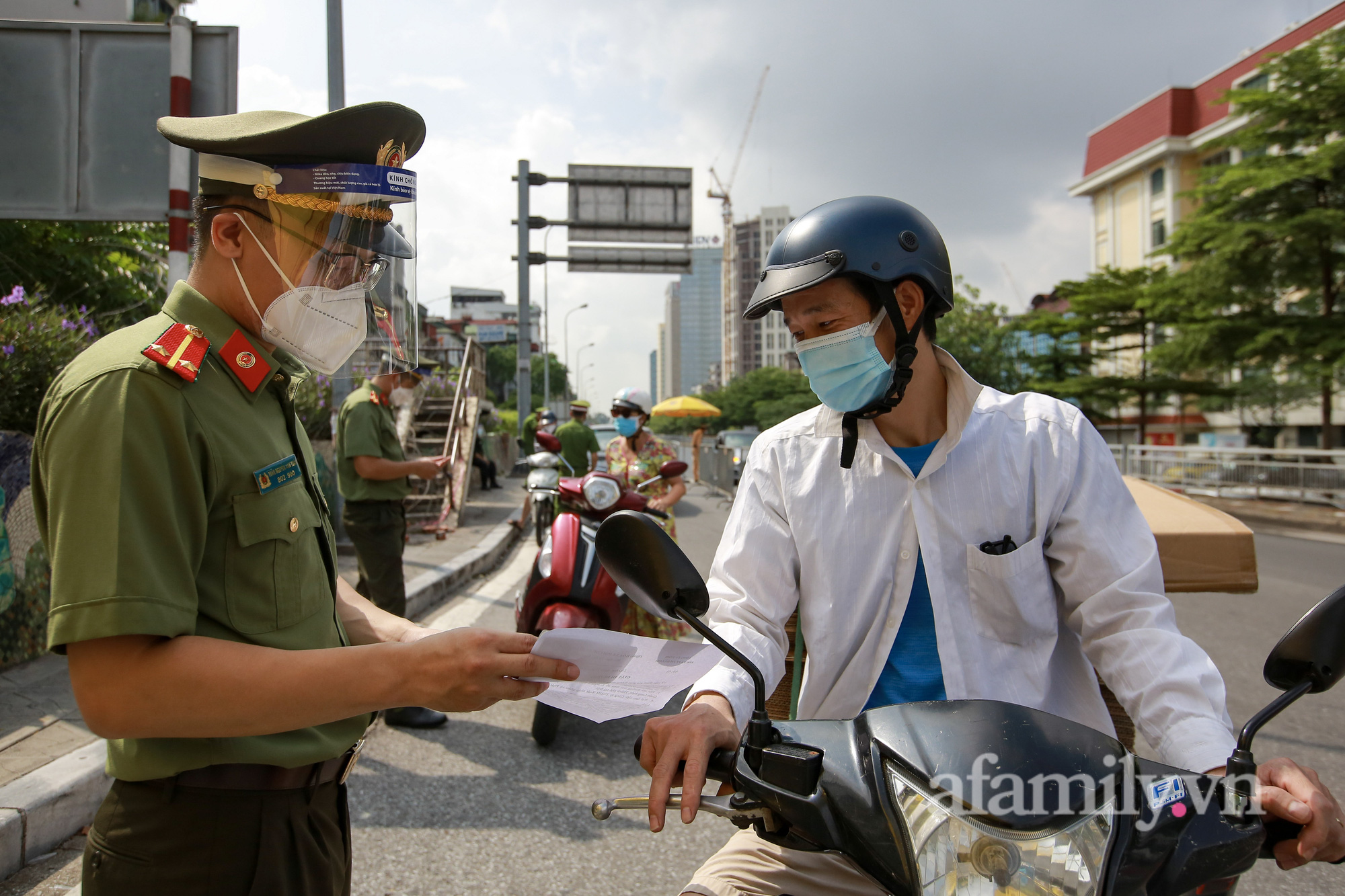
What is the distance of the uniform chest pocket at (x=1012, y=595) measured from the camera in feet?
5.73

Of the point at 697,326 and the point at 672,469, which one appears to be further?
the point at 697,326

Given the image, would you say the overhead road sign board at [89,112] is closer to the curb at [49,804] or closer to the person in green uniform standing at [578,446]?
the curb at [49,804]

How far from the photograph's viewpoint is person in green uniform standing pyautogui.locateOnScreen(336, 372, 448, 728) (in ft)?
15.6

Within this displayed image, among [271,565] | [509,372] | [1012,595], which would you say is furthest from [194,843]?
[509,372]

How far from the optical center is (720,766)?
1.34 m

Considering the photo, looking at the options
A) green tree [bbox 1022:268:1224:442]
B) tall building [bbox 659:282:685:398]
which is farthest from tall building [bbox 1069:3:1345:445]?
tall building [bbox 659:282:685:398]

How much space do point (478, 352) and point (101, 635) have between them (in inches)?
797

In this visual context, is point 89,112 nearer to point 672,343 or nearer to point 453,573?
point 453,573

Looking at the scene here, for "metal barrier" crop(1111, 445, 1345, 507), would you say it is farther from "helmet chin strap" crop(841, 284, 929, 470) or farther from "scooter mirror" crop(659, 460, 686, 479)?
"helmet chin strap" crop(841, 284, 929, 470)

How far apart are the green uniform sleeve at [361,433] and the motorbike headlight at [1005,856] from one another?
4220 mm

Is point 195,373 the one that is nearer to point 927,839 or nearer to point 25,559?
point 927,839

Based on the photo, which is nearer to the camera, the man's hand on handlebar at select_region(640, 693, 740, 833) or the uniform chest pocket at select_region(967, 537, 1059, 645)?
the man's hand on handlebar at select_region(640, 693, 740, 833)

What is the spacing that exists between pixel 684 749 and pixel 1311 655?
0.93 m

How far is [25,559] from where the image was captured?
14.3ft
